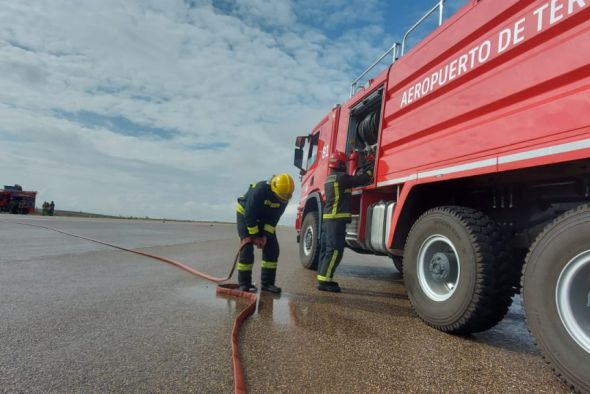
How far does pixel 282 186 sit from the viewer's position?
4.57 m

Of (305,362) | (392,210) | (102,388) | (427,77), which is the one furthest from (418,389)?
(427,77)

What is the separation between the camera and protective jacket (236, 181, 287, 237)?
4.51 metres

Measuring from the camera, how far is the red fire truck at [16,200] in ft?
93.1

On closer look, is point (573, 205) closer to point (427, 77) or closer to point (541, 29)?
point (541, 29)

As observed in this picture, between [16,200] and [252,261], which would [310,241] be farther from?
[16,200]

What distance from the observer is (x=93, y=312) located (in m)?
3.10

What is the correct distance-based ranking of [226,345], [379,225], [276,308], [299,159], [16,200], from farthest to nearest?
[16,200], [299,159], [379,225], [276,308], [226,345]

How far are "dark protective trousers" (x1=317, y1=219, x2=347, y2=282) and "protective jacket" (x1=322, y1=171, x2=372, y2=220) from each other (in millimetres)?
84

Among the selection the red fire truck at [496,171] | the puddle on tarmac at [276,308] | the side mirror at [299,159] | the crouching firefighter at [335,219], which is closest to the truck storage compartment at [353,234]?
the crouching firefighter at [335,219]

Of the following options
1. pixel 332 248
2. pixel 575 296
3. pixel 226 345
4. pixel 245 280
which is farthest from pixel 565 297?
pixel 245 280

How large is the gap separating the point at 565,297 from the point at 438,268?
3.67 ft

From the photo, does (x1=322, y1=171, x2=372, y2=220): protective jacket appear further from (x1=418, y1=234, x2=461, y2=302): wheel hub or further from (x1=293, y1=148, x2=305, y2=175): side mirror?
(x1=293, y1=148, x2=305, y2=175): side mirror

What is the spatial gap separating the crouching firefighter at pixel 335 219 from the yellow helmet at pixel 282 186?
492 mm

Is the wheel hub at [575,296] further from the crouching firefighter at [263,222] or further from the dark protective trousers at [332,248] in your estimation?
the crouching firefighter at [263,222]
